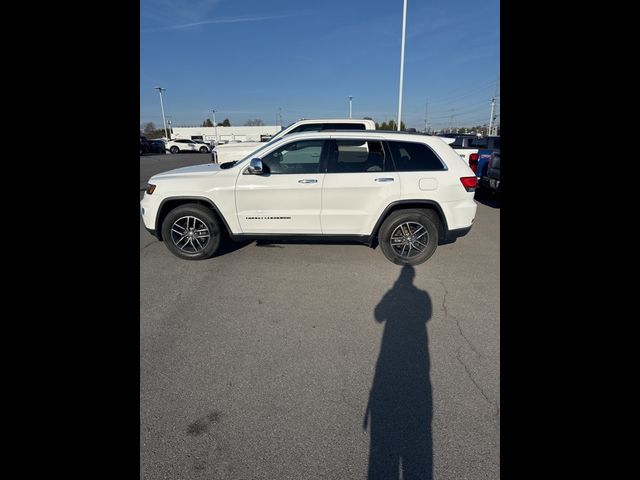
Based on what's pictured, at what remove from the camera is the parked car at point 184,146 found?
119 feet

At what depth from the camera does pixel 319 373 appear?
7.76 feet

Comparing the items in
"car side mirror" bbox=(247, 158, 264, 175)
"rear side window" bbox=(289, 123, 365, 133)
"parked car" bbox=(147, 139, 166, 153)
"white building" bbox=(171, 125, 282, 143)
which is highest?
"white building" bbox=(171, 125, 282, 143)

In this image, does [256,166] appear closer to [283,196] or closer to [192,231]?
[283,196]

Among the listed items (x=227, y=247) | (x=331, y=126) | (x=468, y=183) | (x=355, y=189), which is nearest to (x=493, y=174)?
(x=468, y=183)

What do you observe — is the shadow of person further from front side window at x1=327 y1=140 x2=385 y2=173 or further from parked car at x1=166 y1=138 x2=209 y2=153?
parked car at x1=166 y1=138 x2=209 y2=153

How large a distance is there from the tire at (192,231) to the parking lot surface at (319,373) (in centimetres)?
37

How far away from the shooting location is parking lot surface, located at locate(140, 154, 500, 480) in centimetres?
174

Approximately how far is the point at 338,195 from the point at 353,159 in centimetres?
64

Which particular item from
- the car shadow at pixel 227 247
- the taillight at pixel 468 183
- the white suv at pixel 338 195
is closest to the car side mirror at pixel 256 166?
the white suv at pixel 338 195

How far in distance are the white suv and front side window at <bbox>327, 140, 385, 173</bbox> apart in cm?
1

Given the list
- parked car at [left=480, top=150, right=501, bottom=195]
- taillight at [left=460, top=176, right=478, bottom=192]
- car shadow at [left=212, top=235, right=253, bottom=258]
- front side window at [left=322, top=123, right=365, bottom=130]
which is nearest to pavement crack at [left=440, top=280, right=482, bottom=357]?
taillight at [left=460, top=176, right=478, bottom=192]
